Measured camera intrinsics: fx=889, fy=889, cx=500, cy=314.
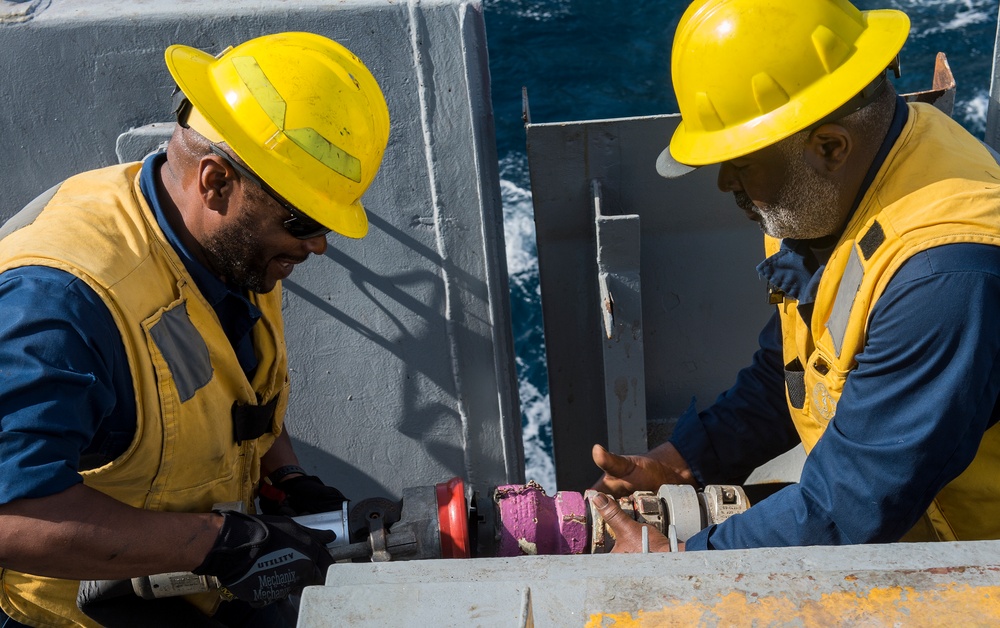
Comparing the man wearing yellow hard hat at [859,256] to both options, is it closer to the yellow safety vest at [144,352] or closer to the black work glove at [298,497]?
the black work glove at [298,497]

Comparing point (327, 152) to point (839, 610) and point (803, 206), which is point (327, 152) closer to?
point (803, 206)

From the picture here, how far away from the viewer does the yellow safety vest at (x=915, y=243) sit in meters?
1.91

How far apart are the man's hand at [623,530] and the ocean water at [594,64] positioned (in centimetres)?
441

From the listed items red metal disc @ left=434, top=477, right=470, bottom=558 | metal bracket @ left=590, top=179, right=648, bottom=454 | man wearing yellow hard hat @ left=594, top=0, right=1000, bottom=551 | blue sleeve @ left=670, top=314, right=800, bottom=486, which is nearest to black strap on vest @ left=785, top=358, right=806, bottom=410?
man wearing yellow hard hat @ left=594, top=0, right=1000, bottom=551

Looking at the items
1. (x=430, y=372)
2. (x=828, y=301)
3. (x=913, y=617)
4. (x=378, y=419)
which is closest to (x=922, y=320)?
(x=828, y=301)

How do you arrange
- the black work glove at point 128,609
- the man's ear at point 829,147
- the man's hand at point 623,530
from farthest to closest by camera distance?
the man's hand at point 623,530 < the black work glove at point 128,609 < the man's ear at point 829,147

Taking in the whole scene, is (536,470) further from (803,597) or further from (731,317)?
(803,597)

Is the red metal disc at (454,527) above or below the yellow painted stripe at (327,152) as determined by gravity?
below

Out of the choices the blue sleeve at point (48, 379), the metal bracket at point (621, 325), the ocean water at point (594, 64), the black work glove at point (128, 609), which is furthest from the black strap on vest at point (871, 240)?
the ocean water at point (594, 64)

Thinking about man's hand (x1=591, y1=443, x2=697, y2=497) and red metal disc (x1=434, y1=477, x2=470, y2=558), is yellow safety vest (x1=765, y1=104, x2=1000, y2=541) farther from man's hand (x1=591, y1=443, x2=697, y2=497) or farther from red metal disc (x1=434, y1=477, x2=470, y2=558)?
red metal disc (x1=434, y1=477, x2=470, y2=558)

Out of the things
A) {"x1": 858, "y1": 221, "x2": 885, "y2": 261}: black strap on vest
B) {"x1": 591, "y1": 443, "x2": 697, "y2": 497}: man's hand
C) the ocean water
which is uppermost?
{"x1": 858, "y1": 221, "x2": 885, "y2": 261}: black strap on vest

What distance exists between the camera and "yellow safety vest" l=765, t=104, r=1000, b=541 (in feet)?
6.27

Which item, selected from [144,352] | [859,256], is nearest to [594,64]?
[859,256]

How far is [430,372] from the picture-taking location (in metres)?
3.37
